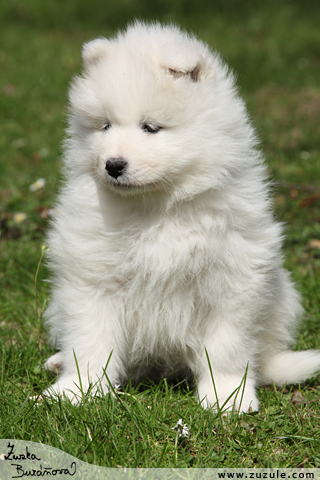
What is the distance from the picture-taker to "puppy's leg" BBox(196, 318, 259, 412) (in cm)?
259

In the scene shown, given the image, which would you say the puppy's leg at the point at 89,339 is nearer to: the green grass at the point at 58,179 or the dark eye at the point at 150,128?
→ the green grass at the point at 58,179

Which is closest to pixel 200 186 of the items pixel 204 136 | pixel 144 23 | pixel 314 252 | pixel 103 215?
pixel 204 136

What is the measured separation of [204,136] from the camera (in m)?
2.37

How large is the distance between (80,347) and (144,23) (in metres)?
1.72

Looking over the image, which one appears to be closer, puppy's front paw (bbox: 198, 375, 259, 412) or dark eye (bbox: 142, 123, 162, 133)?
dark eye (bbox: 142, 123, 162, 133)

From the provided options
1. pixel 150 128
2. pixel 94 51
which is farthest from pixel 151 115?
pixel 94 51

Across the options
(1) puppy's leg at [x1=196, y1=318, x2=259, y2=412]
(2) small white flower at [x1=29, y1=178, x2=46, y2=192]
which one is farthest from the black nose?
(2) small white flower at [x1=29, y1=178, x2=46, y2=192]

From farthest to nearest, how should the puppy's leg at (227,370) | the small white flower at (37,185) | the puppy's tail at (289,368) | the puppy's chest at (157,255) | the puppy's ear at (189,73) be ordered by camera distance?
the small white flower at (37,185)
the puppy's tail at (289,368)
the puppy's leg at (227,370)
the puppy's chest at (157,255)
the puppy's ear at (189,73)

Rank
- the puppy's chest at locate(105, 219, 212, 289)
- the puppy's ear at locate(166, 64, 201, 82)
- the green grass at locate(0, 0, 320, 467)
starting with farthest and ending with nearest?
the puppy's chest at locate(105, 219, 212, 289) < the puppy's ear at locate(166, 64, 201, 82) < the green grass at locate(0, 0, 320, 467)

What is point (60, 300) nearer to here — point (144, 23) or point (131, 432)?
point (131, 432)

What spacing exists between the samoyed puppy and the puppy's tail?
0.15 ft

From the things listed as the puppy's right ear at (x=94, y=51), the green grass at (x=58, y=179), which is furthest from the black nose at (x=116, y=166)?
the green grass at (x=58, y=179)

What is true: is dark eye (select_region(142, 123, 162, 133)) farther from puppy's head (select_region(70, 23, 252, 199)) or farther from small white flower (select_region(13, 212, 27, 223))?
small white flower (select_region(13, 212, 27, 223))

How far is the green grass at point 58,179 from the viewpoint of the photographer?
2264 millimetres
